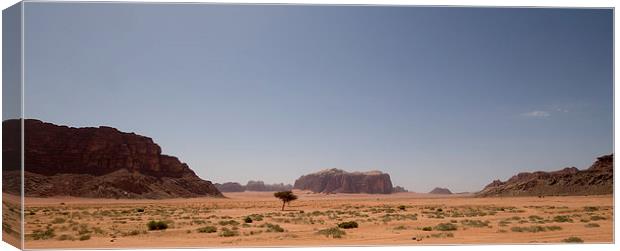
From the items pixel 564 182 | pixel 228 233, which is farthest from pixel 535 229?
pixel 564 182

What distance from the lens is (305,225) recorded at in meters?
22.8

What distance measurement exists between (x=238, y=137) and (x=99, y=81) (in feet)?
13.9

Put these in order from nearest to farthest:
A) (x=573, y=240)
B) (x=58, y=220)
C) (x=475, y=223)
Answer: (x=58, y=220)
(x=573, y=240)
(x=475, y=223)

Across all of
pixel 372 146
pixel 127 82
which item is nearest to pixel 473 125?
pixel 372 146

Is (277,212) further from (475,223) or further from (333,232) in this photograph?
(475,223)

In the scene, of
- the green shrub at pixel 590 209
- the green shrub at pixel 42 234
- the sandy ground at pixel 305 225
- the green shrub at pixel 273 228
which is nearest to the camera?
the green shrub at pixel 42 234

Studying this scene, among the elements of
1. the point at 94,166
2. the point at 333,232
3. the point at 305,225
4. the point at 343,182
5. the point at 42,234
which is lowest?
the point at 333,232

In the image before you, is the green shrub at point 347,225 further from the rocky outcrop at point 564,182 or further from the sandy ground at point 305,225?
the rocky outcrop at point 564,182

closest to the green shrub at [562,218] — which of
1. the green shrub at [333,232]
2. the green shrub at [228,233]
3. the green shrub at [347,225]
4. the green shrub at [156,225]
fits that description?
the green shrub at [347,225]

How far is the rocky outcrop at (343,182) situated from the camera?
23.3m

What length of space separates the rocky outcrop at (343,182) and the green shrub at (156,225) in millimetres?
4257

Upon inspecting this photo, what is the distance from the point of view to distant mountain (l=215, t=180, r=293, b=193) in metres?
23.2

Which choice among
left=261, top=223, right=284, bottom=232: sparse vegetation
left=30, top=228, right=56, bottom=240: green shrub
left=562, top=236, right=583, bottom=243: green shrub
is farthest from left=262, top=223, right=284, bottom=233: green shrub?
left=562, top=236, right=583, bottom=243: green shrub

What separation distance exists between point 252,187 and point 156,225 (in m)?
3.98
